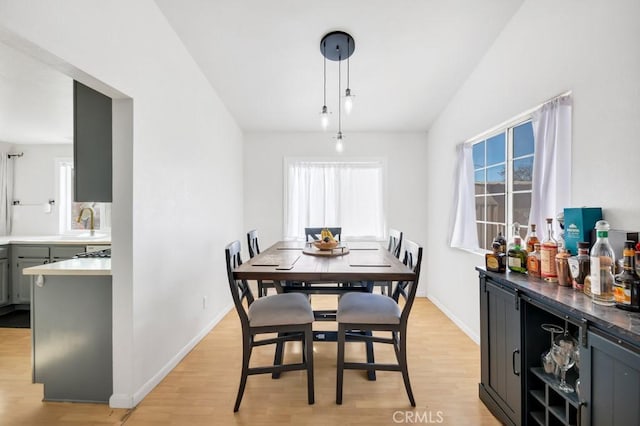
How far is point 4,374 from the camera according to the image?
2.33m

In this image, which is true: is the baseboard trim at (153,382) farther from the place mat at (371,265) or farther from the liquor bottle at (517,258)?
the liquor bottle at (517,258)

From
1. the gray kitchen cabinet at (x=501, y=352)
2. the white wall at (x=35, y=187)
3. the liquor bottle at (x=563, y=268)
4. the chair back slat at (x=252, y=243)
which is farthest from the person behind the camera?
the white wall at (x=35, y=187)

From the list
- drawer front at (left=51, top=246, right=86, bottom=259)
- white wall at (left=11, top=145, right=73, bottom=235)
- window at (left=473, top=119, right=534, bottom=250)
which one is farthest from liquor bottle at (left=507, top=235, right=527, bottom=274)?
white wall at (left=11, top=145, right=73, bottom=235)

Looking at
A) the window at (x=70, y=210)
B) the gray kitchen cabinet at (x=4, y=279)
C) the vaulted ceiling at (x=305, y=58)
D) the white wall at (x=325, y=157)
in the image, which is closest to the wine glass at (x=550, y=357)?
the vaulted ceiling at (x=305, y=58)

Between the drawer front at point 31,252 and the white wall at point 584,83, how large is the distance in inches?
193

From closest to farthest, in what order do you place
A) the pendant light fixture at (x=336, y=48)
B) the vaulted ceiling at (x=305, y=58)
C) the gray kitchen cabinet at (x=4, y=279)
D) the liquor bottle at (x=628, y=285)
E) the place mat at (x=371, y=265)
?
the liquor bottle at (x=628, y=285) → the place mat at (x=371, y=265) → the vaulted ceiling at (x=305, y=58) → the pendant light fixture at (x=336, y=48) → the gray kitchen cabinet at (x=4, y=279)

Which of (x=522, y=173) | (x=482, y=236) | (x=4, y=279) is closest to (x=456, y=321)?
(x=482, y=236)

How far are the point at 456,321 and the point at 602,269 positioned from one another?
7.47 ft

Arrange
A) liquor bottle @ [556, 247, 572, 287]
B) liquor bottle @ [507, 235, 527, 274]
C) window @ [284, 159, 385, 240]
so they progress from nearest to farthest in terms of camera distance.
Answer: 1. liquor bottle @ [556, 247, 572, 287]
2. liquor bottle @ [507, 235, 527, 274]
3. window @ [284, 159, 385, 240]

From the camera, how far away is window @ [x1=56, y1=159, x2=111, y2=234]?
14.5ft

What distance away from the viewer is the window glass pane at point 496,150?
107 inches

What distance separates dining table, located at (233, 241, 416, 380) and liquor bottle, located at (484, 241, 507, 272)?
471 millimetres

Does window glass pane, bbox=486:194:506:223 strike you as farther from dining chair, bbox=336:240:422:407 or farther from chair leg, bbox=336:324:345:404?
chair leg, bbox=336:324:345:404

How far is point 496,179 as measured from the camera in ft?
9.33
